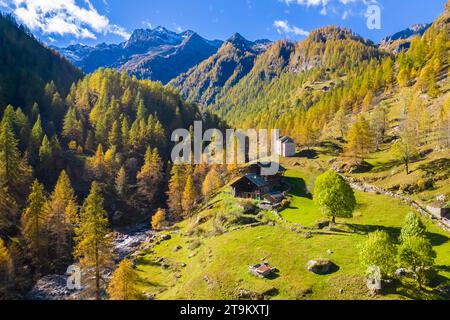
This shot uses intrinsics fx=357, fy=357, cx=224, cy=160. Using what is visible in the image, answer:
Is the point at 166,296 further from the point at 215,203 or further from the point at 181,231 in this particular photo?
the point at 215,203

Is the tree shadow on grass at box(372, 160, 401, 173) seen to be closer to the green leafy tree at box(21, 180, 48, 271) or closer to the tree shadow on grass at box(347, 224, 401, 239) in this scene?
the tree shadow on grass at box(347, 224, 401, 239)

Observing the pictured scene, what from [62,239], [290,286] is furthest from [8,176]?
[290,286]

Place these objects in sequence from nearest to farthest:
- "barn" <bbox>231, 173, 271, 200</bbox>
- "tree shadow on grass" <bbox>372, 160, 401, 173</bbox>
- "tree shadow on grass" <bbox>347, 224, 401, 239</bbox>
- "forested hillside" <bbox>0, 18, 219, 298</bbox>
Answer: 1. "tree shadow on grass" <bbox>347, 224, 401, 239</bbox>
2. "forested hillside" <bbox>0, 18, 219, 298</bbox>
3. "barn" <bbox>231, 173, 271, 200</bbox>
4. "tree shadow on grass" <bbox>372, 160, 401, 173</bbox>

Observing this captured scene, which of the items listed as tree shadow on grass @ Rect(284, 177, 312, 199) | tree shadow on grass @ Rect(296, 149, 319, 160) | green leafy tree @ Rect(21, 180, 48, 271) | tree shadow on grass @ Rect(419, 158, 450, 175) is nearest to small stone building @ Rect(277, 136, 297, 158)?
tree shadow on grass @ Rect(296, 149, 319, 160)

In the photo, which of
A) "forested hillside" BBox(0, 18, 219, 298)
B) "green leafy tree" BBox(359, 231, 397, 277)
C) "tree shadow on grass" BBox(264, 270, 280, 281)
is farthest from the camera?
"forested hillside" BBox(0, 18, 219, 298)

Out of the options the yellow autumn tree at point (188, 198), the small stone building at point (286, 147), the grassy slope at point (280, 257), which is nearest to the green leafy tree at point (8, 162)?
the grassy slope at point (280, 257)

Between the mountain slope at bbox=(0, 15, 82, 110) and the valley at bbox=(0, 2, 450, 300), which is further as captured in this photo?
the mountain slope at bbox=(0, 15, 82, 110)
